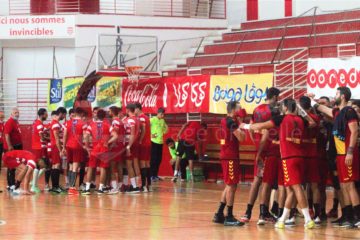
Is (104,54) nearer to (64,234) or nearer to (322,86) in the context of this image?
(322,86)

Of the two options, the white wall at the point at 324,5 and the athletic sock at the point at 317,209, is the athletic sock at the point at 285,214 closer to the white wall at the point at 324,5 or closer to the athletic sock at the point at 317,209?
the athletic sock at the point at 317,209

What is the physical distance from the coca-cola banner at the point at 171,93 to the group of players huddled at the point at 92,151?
162 inches

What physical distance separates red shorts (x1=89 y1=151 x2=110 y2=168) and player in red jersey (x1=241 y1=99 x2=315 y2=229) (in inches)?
311

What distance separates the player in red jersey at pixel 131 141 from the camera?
22.4 metres

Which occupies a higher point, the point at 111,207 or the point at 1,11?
the point at 1,11

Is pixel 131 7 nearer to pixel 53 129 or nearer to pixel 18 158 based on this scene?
pixel 53 129

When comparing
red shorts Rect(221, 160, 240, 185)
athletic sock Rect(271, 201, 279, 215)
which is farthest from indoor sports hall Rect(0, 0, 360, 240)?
athletic sock Rect(271, 201, 279, 215)

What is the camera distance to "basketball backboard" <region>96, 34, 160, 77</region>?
106 feet

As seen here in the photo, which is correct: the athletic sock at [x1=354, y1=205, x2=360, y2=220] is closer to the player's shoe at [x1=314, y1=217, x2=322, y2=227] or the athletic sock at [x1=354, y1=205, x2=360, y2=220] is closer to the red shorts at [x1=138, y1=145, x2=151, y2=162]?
the player's shoe at [x1=314, y1=217, x2=322, y2=227]

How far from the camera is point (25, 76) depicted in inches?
1485

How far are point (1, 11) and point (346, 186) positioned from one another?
25.1m

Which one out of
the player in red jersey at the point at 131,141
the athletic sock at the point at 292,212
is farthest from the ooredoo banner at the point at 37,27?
the athletic sock at the point at 292,212

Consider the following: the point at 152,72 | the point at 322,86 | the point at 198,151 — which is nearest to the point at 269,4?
the point at 152,72

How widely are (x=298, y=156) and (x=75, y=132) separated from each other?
29.7 feet
